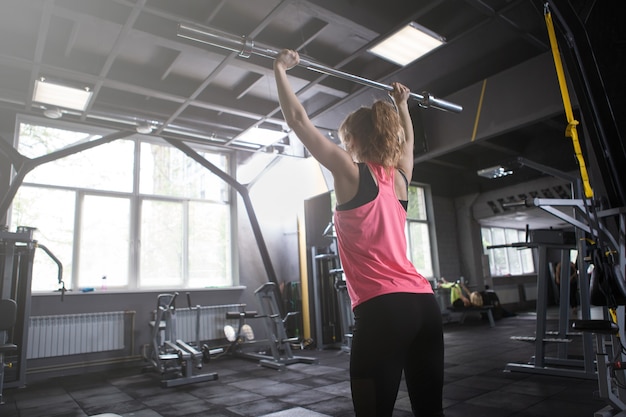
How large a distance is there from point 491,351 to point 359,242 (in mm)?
4556

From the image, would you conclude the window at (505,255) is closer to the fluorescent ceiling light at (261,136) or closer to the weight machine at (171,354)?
the fluorescent ceiling light at (261,136)

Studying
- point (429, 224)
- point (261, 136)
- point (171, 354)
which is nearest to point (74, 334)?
point (171, 354)

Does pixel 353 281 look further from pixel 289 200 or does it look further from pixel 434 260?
pixel 434 260

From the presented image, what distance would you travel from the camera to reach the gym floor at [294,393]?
2723 millimetres

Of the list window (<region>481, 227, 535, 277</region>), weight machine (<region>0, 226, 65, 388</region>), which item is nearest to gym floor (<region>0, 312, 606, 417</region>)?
weight machine (<region>0, 226, 65, 388</region>)

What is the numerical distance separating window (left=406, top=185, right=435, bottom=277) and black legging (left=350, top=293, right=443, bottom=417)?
8.00 m

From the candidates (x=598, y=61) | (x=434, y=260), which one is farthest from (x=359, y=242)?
(x=434, y=260)

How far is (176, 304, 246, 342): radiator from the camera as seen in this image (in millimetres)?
5720

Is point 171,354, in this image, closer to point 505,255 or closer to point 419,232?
point 419,232

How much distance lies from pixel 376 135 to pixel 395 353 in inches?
20.6

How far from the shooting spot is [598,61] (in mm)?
2711

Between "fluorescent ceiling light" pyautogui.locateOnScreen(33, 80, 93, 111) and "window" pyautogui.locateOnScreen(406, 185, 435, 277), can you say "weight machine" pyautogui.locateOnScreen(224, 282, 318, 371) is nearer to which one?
"fluorescent ceiling light" pyautogui.locateOnScreen(33, 80, 93, 111)

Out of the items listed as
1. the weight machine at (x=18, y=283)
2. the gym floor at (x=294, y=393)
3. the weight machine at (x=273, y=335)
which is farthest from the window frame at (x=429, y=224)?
the weight machine at (x=18, y=283)

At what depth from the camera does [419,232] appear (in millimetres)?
9094
